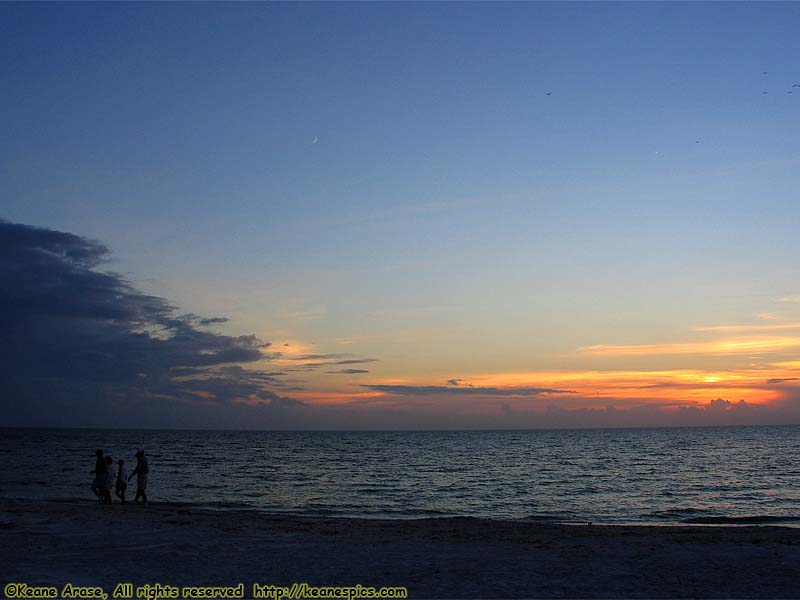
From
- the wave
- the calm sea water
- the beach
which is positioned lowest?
the calm sea water

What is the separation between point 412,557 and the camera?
1457 centimetres

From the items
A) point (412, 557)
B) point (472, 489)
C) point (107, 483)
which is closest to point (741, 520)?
point (472, 489)

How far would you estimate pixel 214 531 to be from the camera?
18.1 meters

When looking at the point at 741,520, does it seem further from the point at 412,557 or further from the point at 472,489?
the point at 412,557

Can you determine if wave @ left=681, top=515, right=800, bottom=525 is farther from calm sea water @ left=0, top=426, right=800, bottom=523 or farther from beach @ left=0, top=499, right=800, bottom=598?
beach @ left=0, top=499, right=800, bottom=598

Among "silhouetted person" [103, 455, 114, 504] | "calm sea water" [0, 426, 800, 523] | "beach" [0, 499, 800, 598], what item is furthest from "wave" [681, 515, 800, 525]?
"silhouetted person" [103, 455, 114, 504]

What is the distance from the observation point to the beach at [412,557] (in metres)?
12.0

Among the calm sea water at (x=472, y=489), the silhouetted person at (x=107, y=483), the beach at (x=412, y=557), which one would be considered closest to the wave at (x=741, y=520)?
the calm sea water at (x=472, y=489)

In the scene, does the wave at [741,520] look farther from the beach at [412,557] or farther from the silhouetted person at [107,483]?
the silhouetted person at [107,483]

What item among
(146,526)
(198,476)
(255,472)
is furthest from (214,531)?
(255,472)

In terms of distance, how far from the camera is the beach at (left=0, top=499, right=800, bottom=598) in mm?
11953

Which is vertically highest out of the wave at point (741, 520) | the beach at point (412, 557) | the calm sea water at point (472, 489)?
the beach at point (412, 557)

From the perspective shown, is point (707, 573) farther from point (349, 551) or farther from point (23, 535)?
point (23, 535)

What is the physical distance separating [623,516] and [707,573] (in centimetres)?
1808
